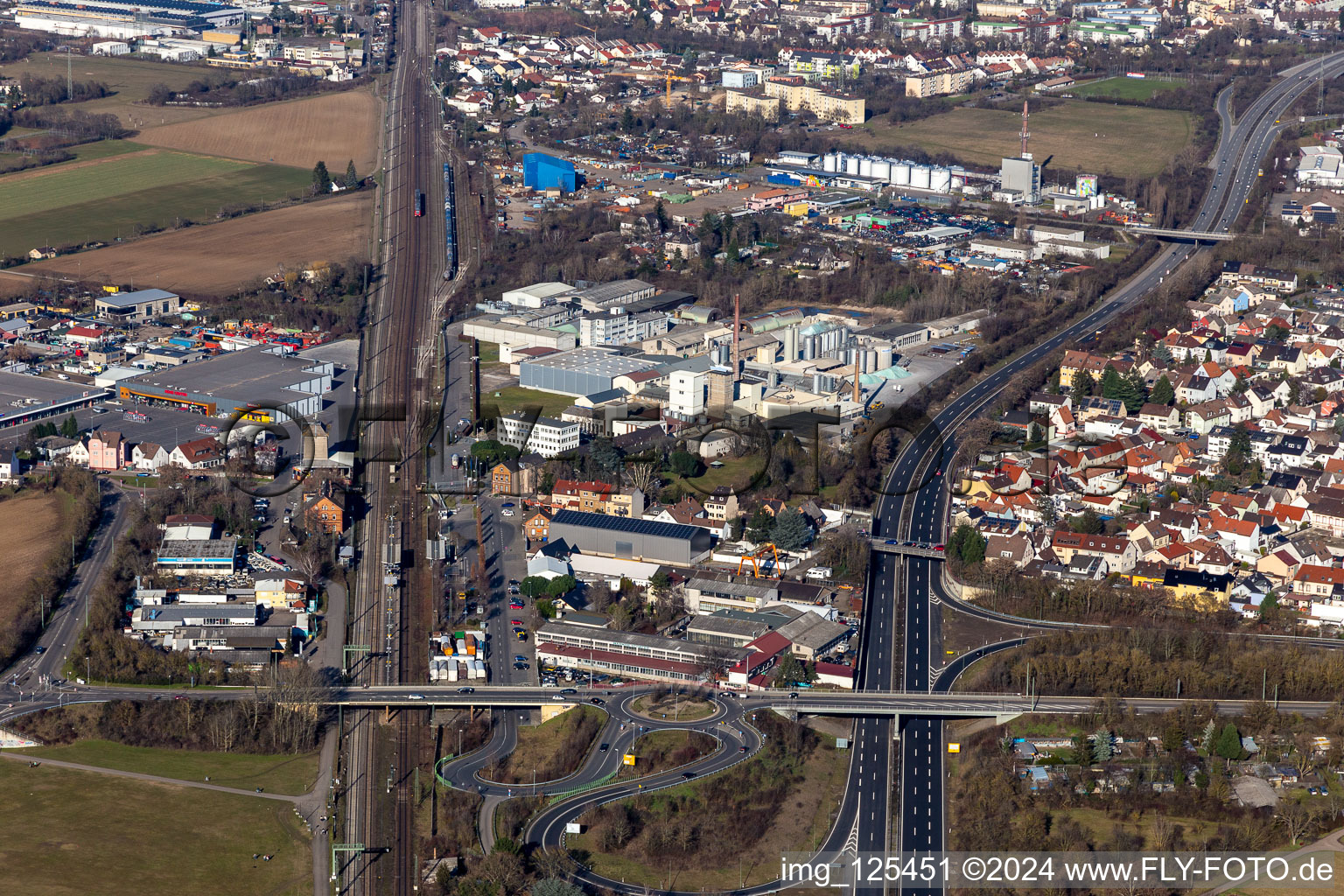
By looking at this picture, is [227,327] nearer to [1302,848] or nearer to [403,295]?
[403,295]

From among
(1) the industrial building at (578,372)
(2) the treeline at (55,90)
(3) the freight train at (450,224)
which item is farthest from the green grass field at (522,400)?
(2) the treeline at (55,90)

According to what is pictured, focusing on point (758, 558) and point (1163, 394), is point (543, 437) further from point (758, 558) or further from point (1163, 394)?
point (1163, 394)

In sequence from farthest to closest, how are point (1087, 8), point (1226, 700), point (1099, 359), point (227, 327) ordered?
point (1087, 8) < point (227, 327) < point (1099, 359) < point (1226, 700)

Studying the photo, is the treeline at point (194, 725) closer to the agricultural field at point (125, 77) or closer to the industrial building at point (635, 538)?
the industrial building at point (635, 538)

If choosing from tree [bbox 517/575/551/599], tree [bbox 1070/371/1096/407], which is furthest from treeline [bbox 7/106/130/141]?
tree [bbox 517/575/551/599]

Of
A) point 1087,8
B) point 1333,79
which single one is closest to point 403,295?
point 1333,79

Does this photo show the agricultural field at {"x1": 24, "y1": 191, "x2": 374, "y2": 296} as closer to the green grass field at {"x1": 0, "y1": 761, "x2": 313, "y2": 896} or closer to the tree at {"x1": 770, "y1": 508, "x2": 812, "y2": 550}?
the tree at {"x1": 770, "y1": 508, "x2": 812, "y2": 550}
